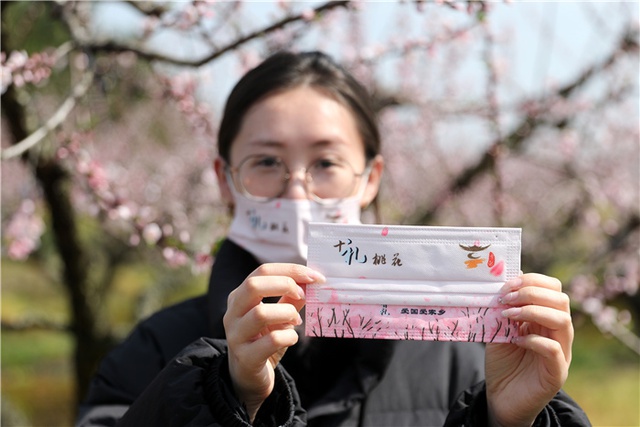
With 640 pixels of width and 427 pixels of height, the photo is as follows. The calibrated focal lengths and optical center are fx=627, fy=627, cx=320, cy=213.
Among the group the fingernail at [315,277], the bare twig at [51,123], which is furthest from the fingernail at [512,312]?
the bare twig at [51,123]

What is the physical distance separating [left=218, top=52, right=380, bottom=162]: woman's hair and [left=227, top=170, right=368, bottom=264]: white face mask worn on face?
17 cm

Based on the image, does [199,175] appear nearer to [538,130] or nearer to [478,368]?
[538,130]

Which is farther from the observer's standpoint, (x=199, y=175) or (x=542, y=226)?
(x=542, y=226)

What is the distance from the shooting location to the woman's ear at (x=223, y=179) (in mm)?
1694

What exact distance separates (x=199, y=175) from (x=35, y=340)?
658cm

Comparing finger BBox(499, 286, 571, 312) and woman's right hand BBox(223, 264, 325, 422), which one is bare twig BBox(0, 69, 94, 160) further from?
finger BBox(499, 286, 571, 312)

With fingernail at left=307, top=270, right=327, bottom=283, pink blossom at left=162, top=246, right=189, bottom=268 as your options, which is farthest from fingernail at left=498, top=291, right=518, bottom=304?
pink blossom at left=162, top=246, right=189, bottom=268

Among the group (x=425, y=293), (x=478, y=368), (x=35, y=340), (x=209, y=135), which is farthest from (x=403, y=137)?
(x=35, y=340)

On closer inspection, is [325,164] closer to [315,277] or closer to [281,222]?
[281,222]

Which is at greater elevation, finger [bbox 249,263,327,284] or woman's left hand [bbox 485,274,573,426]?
finger [bbox 249,263,327,284]

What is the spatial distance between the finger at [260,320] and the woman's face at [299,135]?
0.45 m

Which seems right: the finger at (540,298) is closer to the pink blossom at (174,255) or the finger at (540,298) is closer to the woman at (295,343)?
the woman at (295,343)

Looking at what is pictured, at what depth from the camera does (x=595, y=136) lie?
4730 millimetres

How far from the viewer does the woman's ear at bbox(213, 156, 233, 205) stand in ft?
5.56
